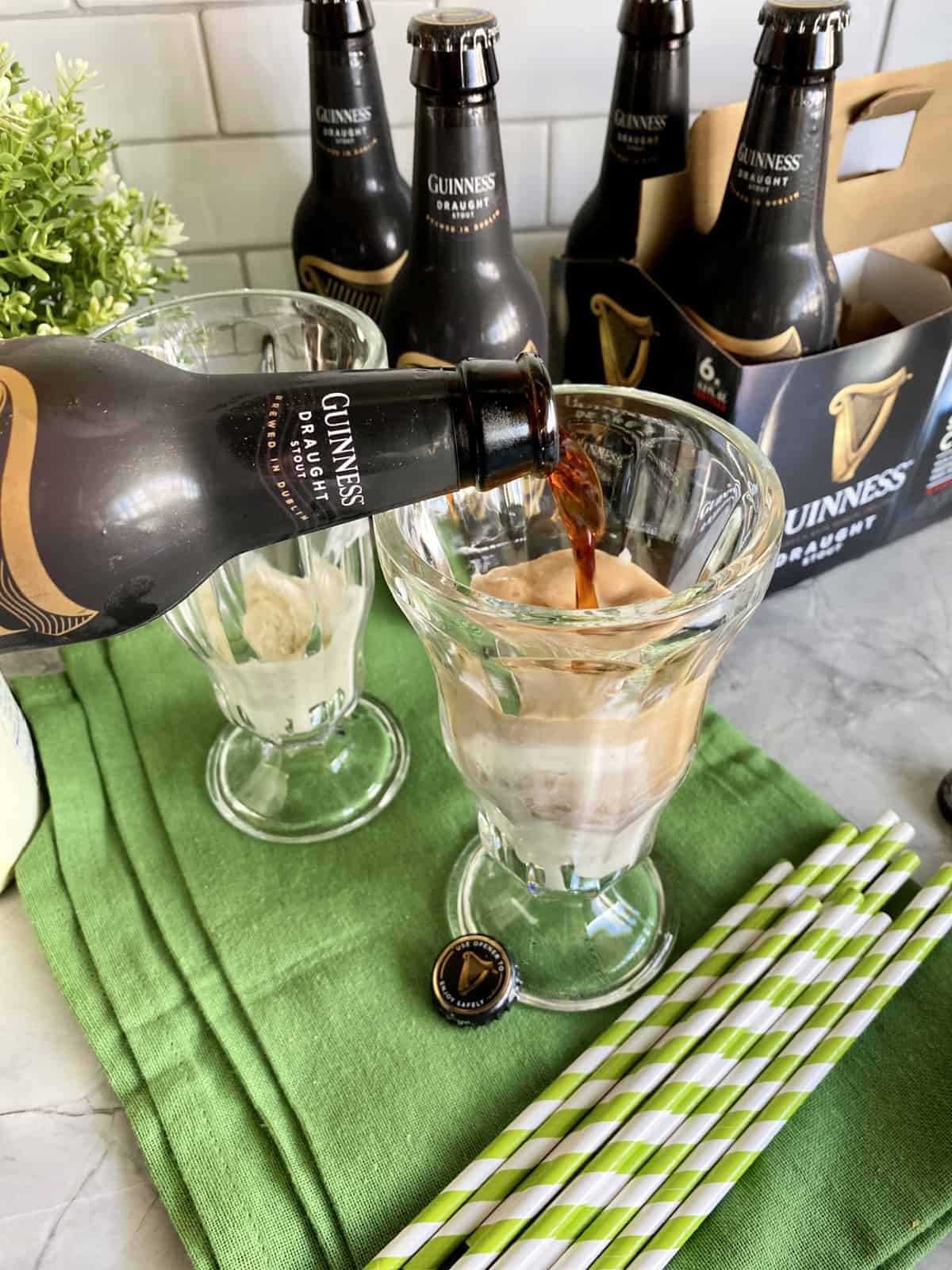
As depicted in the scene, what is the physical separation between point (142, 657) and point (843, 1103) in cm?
52

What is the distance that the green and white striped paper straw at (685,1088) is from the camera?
384mm

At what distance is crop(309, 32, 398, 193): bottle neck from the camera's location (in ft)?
2.11

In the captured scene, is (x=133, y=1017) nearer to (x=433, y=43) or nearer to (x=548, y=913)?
(x=548, y=913)

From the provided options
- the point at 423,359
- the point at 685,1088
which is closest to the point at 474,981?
the point at 685,1088

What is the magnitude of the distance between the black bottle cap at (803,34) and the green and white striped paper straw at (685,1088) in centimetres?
46

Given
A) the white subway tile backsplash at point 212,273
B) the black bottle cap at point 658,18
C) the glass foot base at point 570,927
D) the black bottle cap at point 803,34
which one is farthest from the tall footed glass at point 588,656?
the white subway tile backsplash at point 212,273

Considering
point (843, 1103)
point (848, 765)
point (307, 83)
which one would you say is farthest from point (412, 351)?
point (843, 1103)

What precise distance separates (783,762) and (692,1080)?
0.81 feet

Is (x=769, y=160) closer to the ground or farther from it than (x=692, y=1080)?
farther from it

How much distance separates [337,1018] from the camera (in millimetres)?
487

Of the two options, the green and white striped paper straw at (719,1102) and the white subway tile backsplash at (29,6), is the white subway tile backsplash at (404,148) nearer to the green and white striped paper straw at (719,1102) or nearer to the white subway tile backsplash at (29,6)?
the white subway tile backsplash at (29,6)

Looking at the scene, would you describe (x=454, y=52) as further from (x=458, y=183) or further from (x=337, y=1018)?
(x=337, y=1018)

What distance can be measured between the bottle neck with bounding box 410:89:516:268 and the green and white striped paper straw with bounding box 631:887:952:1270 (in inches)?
18.6

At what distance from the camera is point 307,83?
2.44 feet
